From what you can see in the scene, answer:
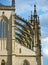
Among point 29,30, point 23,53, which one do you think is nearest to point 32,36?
point 29,30

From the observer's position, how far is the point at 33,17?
243ft

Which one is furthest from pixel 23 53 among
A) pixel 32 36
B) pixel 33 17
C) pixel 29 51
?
pixel 33 17

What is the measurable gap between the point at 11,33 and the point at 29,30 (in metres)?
6.34

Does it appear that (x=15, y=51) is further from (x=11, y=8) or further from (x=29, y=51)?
(x=11, y=8)

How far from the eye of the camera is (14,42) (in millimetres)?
61875

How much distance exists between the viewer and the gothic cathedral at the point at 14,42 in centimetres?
6169

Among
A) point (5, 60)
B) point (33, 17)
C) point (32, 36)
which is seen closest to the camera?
point (5, 60)

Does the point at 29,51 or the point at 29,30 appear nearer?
the point at 29,51

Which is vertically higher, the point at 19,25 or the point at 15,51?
the point at 19,25

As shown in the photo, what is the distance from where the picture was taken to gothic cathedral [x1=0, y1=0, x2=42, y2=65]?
61.7 metres

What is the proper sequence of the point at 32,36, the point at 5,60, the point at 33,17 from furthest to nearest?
the point at 33,17
the point at 32,36
the point at 5,60

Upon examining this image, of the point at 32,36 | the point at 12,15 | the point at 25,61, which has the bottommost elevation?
the point at 25,61

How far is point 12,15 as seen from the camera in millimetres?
63312

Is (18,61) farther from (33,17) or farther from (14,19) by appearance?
(33,17)
